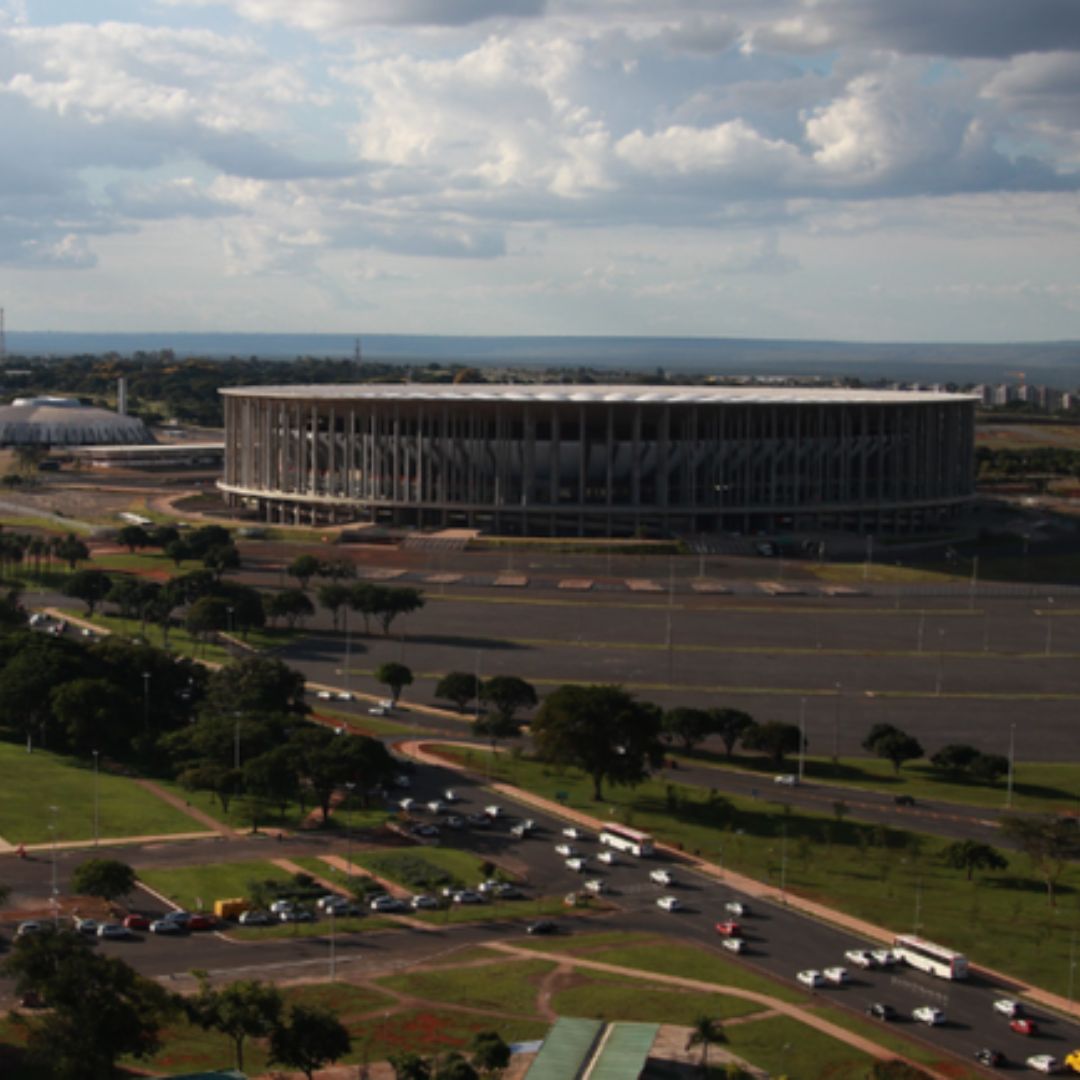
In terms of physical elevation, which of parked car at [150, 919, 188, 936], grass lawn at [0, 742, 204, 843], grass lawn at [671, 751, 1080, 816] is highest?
grass lawn at [671, 751, 1080, 816]

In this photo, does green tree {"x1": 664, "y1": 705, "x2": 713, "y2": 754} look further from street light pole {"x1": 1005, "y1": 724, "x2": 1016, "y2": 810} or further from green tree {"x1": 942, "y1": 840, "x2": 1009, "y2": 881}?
green tree {"x1": 942, "y1": 840, "x2": 1009, "y2": 881}

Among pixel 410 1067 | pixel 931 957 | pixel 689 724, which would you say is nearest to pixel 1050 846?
pixel 931 957

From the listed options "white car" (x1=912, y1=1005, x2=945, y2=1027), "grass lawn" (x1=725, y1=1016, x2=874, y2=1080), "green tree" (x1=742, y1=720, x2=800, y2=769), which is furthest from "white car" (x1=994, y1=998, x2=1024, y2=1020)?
"green tree" (x1=742, y1=720, x2=800, y2=769)

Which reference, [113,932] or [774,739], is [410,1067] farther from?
[774,739]

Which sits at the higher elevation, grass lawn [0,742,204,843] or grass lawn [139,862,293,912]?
grass lawn [0,742,204,843]

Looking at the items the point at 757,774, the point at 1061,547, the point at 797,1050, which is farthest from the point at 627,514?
the point at 797,1050

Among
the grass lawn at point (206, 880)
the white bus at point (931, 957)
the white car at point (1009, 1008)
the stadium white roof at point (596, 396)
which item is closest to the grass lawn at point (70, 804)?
the grass lawn at point (206, 880)

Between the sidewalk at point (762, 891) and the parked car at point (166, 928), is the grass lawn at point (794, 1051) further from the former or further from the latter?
the parked car at point (166, 928)

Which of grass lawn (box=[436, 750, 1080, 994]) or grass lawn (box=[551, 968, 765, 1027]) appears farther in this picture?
grass lawn (box=[436, 750, 1080, 994])
